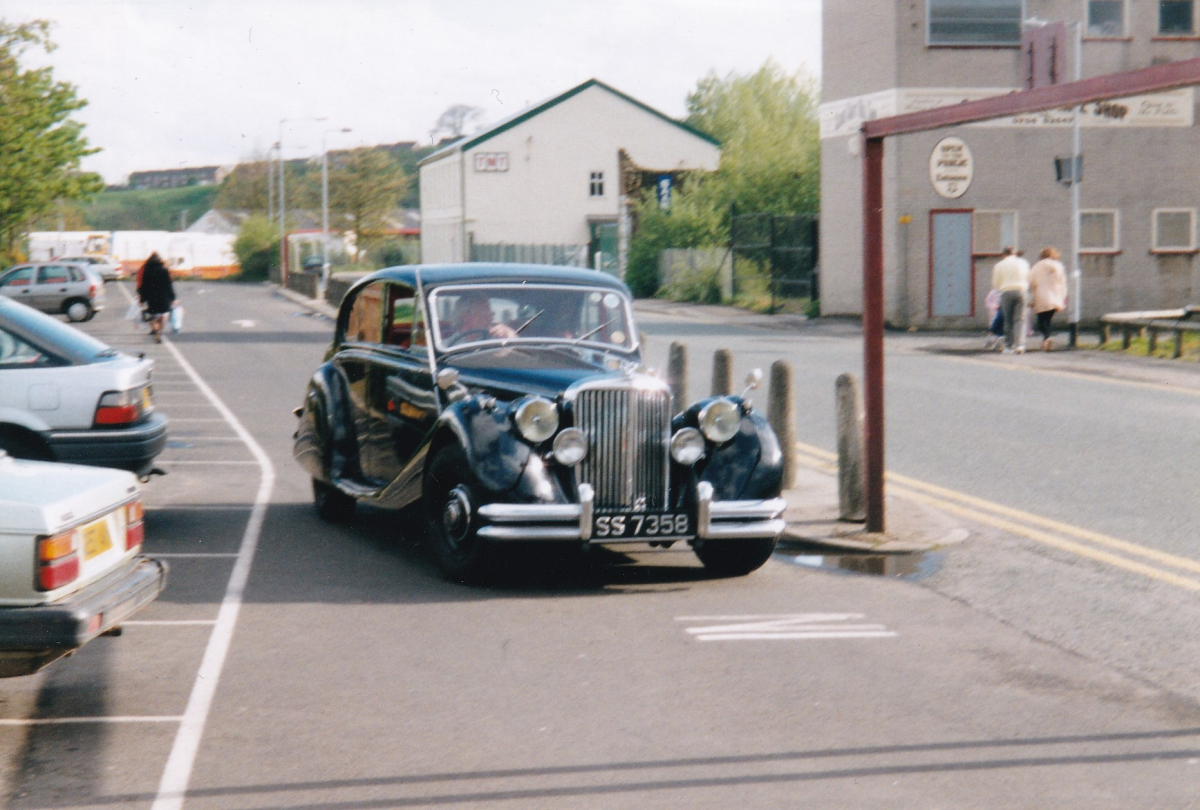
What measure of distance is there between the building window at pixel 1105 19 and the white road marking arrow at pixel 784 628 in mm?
28347

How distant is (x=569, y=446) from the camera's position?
7836 millimetres

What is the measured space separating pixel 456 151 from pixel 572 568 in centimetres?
6180

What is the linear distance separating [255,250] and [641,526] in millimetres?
83979

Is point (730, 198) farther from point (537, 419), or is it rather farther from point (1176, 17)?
point (537, 419)

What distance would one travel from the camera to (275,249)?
84.4 m

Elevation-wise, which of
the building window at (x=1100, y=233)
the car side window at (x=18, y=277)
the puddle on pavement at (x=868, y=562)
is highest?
the building window at (x=1100, y=233)

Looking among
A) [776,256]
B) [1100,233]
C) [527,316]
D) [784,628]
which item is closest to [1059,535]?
[784,628]

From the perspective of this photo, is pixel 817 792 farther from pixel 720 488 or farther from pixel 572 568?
pixel 572 568

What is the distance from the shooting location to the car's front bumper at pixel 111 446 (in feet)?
30.0

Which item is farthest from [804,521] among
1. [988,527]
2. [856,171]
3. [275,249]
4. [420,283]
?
[275,249]

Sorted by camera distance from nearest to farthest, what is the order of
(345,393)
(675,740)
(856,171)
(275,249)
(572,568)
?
(675,740)
(572,568)
(345,393)
(856,171)
(275,249)

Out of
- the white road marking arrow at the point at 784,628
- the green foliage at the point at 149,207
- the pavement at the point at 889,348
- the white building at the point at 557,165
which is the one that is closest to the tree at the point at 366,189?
the white building at the point at 557,165

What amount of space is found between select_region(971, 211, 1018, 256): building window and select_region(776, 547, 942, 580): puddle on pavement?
24.4 m

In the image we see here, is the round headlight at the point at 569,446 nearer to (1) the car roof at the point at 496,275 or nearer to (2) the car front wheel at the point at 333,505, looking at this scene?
(1) the car roof at the point at 496,275
